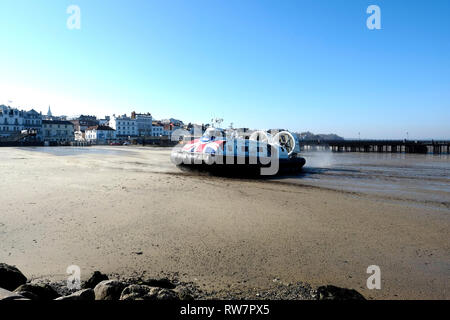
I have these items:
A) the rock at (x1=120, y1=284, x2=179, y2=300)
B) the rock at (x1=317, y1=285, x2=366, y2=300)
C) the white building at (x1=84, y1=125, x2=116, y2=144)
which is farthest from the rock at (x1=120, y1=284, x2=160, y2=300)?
the white building at (x1=84, y1=125, x2=116, y2=144)

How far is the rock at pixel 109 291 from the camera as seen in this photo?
2.78 m

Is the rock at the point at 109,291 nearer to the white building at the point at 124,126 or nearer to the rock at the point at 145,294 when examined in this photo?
the rock at the point at 145,294

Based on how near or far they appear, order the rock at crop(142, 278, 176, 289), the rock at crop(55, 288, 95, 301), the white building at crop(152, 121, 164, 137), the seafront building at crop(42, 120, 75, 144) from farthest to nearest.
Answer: the white building at crop(152, 121, 164, 137) < the seafront building at crop(42, 120, 75, 144) < the rock at crop(142, 278, 176, 289) < the rock at crop(55, 288, 95, 301)

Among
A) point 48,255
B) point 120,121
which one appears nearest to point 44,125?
point 120,121

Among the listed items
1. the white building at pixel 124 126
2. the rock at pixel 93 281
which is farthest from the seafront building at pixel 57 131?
the rock at pixel 93 281

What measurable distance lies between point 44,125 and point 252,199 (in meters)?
98.0

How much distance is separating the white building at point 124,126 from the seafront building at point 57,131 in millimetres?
13640

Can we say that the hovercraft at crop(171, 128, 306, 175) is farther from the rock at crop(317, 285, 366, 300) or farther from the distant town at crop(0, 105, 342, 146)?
the distant town at crop(0, 105, 342, 146)

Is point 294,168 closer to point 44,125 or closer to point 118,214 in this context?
point 118,214

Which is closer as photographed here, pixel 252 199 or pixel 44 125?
pixel 252 199

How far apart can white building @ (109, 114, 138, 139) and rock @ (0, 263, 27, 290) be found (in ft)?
322

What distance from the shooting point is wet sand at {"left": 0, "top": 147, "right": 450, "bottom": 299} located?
3711mm

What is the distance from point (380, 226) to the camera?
5.88 meters
